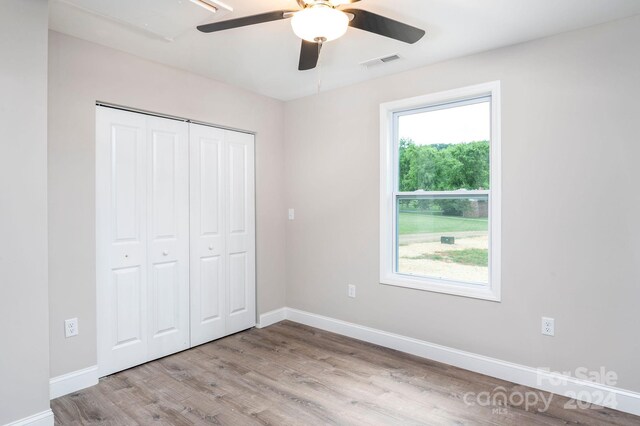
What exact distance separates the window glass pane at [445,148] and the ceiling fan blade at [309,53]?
1.37m

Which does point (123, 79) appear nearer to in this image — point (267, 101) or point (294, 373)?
point (267, 101)

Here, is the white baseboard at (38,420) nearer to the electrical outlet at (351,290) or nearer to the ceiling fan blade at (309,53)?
the electrical outlet at (351,290)

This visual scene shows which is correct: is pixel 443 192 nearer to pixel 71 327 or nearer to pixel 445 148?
pixel 445 148

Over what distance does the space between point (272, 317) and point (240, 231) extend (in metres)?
1.06

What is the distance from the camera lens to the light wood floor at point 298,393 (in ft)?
7.38

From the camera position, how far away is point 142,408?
7.77 ft

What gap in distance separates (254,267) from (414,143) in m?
2.11

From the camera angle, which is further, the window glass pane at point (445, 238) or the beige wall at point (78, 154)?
the window glass pane at point (445, 238)

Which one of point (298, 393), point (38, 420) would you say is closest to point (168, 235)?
point (38, 420)

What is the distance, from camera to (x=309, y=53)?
7.14ft

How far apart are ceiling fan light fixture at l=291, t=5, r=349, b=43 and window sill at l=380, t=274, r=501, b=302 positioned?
7.24ft

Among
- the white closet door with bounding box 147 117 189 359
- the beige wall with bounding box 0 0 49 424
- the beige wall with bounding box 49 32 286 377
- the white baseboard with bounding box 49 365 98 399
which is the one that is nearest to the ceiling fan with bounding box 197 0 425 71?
the beige wall with bounding box 0 0 49 424

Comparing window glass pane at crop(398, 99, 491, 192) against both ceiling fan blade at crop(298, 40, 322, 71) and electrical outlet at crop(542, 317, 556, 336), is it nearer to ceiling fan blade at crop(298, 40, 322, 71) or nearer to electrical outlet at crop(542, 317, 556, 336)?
electrical outlet at crop(542, 317, 556, 336)

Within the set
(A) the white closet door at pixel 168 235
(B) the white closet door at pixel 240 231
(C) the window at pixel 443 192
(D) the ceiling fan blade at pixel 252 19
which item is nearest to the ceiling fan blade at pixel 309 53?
(D) the ceiling fan blade at pixel 252 19
